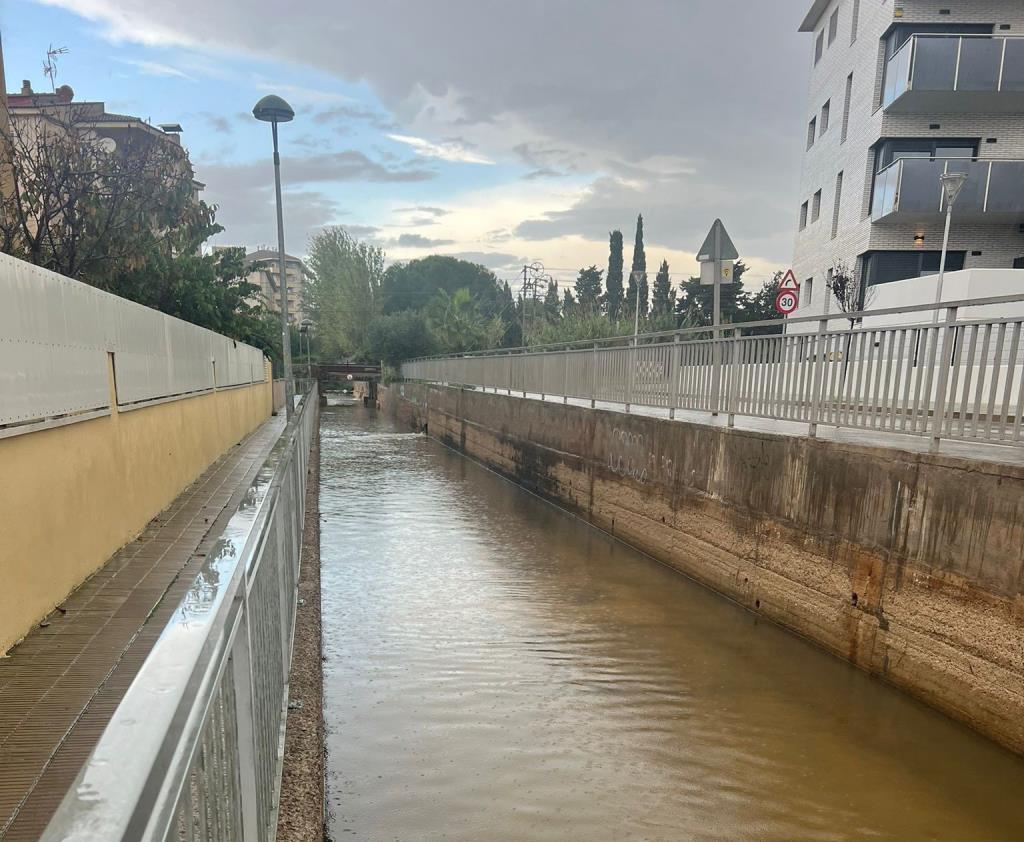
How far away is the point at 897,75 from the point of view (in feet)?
55.1

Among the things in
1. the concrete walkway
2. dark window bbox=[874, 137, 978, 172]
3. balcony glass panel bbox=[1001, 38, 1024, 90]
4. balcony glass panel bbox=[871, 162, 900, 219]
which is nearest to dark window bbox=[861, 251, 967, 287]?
balcony glass panel bbox=[871, 162, 900, 219]

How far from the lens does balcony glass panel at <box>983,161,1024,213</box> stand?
1606 cm

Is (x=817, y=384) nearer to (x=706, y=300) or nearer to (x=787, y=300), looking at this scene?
(x=787, y=300)

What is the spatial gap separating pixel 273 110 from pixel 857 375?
491 inches

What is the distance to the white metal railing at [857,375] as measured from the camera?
15.9ft

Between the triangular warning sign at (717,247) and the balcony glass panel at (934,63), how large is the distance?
11209mm

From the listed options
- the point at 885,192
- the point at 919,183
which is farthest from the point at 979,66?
the point at 885,192

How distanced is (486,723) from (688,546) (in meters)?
4.12

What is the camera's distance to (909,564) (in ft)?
16.5

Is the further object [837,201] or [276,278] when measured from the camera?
[276,278]

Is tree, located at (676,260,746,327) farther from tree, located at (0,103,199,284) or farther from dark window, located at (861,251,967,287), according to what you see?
tree, located at (0,103,199,284)

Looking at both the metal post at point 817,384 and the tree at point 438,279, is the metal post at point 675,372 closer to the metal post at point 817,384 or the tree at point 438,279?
the metal post at point 817,384

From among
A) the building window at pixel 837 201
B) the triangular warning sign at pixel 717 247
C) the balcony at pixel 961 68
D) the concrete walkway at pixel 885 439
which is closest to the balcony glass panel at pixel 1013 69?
the balcony at pixel 961 68

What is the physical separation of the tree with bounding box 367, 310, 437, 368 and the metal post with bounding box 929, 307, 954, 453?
42.5m
